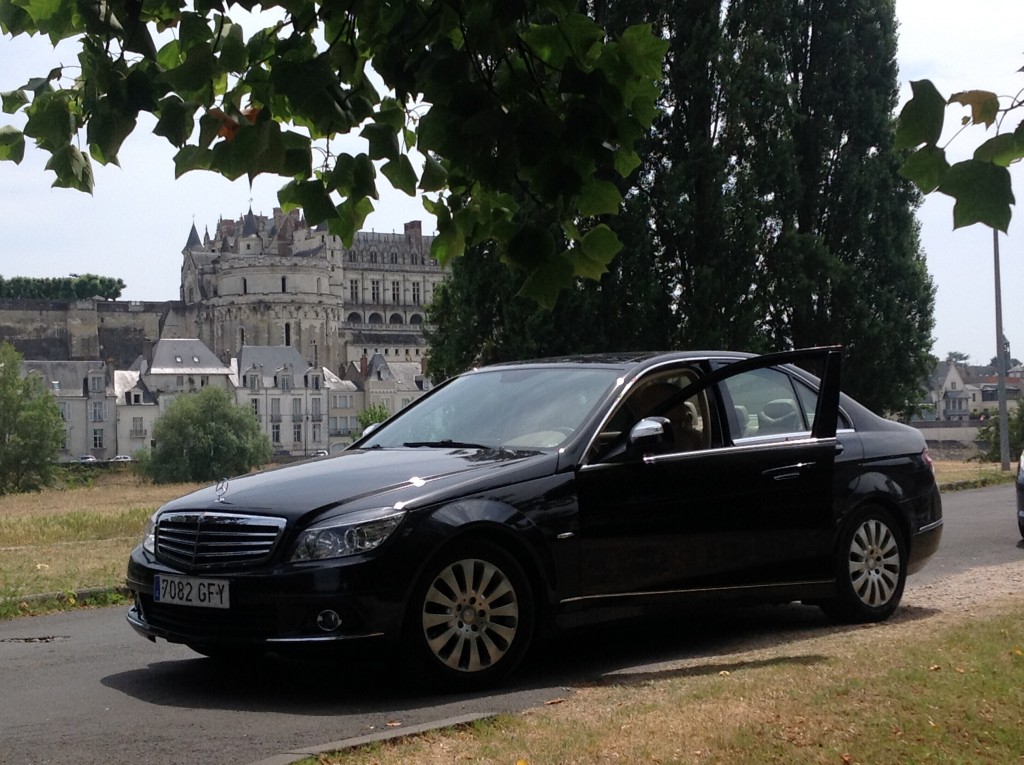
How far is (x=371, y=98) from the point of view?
5.82 metres

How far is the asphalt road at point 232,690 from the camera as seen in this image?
19.2 ft

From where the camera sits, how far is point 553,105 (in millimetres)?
5305

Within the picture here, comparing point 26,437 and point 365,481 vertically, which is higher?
point 365,481

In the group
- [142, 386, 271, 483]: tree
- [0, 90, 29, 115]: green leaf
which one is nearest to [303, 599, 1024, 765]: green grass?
[0, 90, 29, 115]: green leaf

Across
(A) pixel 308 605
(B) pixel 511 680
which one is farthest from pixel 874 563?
(A) pixel 308 605

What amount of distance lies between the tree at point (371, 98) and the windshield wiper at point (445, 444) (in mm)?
2217

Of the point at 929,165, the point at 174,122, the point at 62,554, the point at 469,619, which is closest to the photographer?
the point at 929,165

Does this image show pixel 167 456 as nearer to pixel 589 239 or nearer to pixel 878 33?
pixel 878 33

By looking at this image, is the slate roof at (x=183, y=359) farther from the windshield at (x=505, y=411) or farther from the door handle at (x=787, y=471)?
the door handle at (x=787, y=471)

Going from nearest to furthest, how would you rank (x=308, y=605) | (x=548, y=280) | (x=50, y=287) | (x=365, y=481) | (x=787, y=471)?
(x=548, y=280)
(x=308, y=605)
(x=365, y=481)
(x=787, y=471)
(x=50, y=287)

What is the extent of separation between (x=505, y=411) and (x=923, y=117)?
14.7ft

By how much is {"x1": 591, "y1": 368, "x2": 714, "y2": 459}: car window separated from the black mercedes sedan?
0.05 ft

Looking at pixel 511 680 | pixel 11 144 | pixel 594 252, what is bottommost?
pixel 511 680

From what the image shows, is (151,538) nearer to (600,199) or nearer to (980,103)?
(600,199)
